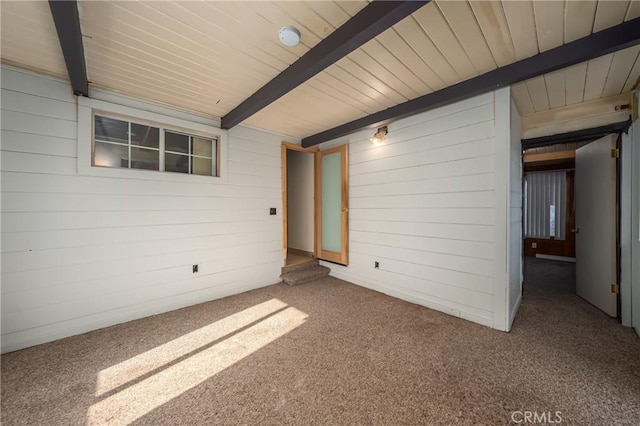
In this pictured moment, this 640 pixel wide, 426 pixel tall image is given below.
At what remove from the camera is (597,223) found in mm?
2949

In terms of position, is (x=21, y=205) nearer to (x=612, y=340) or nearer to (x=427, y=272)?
(x=427, y=272)

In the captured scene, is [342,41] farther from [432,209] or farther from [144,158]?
[144,158]

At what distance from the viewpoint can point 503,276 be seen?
7.71 ft

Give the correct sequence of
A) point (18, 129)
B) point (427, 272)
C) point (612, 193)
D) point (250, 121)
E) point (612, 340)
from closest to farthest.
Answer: point (18, 129) → point (612, 340) → point (612, 193) → point (427, 272) → point (250, 121)

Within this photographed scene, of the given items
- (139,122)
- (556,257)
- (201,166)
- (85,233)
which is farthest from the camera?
(556,257)

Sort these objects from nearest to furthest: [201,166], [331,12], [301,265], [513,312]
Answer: [331,12], [513,312], [201,166], [301,265]

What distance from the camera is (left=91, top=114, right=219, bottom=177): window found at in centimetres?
252

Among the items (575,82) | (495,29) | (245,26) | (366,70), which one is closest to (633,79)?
(575,82)

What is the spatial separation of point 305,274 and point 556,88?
3864 mm

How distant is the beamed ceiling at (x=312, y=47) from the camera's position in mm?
1501

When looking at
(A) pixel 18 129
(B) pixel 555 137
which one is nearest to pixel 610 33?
(B) pixel 555 137

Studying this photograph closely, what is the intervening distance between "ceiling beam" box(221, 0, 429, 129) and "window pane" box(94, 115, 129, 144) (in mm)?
1595

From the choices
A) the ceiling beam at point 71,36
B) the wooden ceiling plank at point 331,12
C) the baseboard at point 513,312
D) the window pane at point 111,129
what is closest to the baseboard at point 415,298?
the baseboard at point 513,312

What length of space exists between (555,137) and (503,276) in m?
2.04
